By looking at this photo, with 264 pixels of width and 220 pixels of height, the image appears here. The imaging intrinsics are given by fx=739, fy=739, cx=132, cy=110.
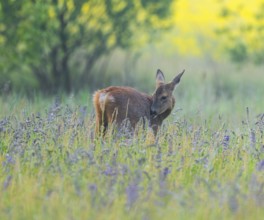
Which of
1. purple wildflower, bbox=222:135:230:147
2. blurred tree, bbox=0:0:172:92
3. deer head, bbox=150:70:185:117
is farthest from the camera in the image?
blurred tree, bbox=0:0:172:92

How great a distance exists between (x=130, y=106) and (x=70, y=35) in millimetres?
8138

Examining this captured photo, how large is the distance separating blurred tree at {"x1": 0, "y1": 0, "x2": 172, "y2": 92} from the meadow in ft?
21.8

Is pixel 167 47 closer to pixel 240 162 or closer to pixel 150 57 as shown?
pixel 150 57

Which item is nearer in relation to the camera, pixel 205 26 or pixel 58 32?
pixel 58 32

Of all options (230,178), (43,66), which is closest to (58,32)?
(43,66)

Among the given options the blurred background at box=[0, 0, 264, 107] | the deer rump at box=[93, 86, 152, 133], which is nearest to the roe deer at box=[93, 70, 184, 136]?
the deer rump at box=[93, 86, 152, 133]

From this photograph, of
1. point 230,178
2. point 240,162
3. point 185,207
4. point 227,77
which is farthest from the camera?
point 227,77

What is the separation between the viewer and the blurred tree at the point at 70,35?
51.6 feet

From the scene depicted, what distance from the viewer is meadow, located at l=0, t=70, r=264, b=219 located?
615 centimetres

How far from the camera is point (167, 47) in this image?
23.8 m

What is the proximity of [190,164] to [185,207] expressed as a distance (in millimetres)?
1335

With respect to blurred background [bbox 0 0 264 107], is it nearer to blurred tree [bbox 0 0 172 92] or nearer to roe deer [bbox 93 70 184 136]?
blurred tree [bbox 0 0 172 92]

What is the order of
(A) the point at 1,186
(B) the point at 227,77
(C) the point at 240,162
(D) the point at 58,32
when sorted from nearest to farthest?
1. (A) the point at 1,186
2. (C) the point at 240,162
3. (D) the point at 58,32
4. (B) the point at 227,77

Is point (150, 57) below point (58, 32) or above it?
below
